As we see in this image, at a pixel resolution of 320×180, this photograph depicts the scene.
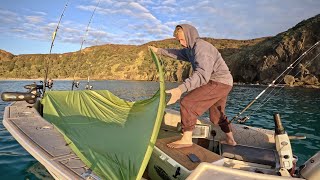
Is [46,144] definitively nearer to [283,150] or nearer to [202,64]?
[202,64]

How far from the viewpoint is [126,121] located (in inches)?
206

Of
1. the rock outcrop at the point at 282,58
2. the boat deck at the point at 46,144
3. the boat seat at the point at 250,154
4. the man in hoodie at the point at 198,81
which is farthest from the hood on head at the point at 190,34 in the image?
the rock outcrop at the point at 282,58

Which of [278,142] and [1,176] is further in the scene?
[1,176]

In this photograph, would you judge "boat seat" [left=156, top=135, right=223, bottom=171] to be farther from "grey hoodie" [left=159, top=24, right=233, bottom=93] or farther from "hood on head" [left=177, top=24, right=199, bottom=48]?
"hood on head" [left=177, top=24, right=199, bottom=48]

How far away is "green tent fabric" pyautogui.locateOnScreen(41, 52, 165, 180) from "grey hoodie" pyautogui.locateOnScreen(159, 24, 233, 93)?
2.27ft

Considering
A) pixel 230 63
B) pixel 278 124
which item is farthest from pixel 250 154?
pixel 230 63

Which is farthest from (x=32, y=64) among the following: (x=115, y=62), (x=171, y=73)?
(x=171, y=73)

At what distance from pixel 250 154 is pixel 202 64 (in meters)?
2.31

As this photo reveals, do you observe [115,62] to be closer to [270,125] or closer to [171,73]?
[171,73]

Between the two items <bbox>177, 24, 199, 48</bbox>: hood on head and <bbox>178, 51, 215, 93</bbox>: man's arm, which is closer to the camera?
<bbox>178, 51, 215, 93</bbox>: man's arm

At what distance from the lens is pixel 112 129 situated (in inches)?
210

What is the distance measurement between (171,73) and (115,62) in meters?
40.2

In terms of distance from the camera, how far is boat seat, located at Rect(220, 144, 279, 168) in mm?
5348

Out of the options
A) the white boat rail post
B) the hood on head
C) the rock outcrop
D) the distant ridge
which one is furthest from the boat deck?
the rock outcrop
